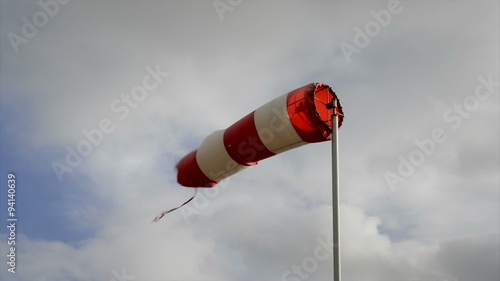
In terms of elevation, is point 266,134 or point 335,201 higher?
point 266,134

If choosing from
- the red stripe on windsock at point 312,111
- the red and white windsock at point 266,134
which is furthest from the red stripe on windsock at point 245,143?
the red stripe on windsock at point 312,111

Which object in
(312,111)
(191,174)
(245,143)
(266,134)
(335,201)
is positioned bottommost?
(335,201)

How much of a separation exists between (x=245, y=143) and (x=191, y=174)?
9.56ft

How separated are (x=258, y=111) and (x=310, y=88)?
1.82m

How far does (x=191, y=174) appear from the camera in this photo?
54.2 ft

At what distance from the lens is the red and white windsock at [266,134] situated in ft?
43.4

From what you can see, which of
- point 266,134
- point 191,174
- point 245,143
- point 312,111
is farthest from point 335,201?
point 191,174

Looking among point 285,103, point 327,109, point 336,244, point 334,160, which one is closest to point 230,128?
point 285,103

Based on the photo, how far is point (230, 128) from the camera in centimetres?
1526

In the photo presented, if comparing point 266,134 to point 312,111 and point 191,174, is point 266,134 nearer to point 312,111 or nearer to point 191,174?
point 312,111

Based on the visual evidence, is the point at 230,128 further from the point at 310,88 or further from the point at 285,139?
the point at 310,88

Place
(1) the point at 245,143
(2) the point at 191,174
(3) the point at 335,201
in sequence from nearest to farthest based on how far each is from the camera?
(3) the point at 335,201 → (1) the point at 245,143 → (2) the point at 191,174

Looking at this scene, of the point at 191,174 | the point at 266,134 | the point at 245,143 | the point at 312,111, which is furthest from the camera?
the point at 191,174

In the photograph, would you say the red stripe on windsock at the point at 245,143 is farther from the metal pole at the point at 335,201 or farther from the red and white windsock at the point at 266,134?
the metal pole at the point at 335,201
